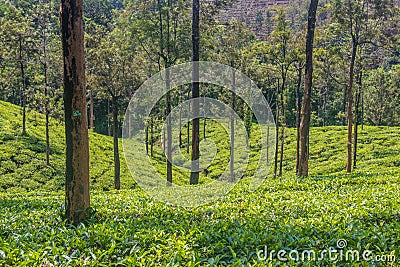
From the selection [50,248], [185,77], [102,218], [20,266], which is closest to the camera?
[20,266]

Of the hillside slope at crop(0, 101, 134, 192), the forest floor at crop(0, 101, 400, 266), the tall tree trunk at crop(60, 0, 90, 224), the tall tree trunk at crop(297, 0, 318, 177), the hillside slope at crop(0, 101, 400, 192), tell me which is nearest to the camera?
the forest floor at crop(0, 101, 400, 266)

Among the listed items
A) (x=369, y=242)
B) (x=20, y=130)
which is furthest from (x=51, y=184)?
(x=369, y=242)

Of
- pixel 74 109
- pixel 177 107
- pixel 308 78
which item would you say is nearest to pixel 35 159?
pixel 177 107

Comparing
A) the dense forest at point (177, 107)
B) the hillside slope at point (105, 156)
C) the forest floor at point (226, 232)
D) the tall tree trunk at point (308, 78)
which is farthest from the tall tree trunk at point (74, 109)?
the hillside slope at point (105, 156)

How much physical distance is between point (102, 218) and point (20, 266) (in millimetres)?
2611

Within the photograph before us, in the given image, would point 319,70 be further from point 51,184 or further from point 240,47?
point 51,184

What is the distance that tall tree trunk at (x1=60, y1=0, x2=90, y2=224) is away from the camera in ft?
20.8

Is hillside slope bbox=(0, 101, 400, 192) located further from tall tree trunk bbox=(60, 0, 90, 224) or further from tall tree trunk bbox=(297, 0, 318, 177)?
tall tree trunk bbox=(60, 0, 90, 224)

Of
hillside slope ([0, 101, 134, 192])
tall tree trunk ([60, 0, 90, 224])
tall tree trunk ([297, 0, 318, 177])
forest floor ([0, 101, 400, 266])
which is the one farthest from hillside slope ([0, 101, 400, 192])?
tall tree trunk ([60, 0, 90, 224])

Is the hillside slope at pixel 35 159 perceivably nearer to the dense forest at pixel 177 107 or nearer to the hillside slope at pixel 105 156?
the hillside slope at pixel 105 156

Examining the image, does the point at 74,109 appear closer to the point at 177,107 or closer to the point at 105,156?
the point at 177,107

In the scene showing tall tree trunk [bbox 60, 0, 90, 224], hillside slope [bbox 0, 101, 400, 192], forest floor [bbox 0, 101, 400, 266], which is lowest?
hillside slope [bbox 0, 101, 400, 192]

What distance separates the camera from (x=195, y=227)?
221 inches

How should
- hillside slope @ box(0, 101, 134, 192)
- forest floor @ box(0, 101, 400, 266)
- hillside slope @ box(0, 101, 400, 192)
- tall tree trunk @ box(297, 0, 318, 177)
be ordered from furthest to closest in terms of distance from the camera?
hillside slope @ box(0, 101, 400, 192)
hillside slope @ box(0, 101, 134, 192)
tall tree trunk @ box(297, 0, 318, 177)
forest floor @ box(0, 101, 400, 266)
